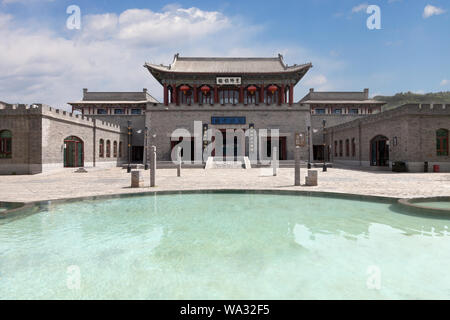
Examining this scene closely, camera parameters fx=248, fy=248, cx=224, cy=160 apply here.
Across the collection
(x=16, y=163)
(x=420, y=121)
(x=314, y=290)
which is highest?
(x=420, y=121)

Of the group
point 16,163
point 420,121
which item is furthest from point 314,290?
point 16,163

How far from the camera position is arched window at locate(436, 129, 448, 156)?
54.5ft

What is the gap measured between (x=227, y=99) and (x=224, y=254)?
27783mm

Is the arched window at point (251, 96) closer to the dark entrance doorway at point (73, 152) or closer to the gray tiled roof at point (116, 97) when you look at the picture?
the gray tiled roof at point (116, 97)

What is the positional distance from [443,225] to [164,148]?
81.3 ft

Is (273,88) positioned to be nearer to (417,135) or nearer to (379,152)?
(379,152)

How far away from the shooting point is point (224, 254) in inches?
156

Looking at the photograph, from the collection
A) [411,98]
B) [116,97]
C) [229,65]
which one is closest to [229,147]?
[229,65]

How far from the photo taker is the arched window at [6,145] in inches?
675

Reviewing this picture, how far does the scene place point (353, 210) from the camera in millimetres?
6641

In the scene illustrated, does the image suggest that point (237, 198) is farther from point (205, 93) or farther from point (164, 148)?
point (205, 93)

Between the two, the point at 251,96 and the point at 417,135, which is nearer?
the point at 417,135

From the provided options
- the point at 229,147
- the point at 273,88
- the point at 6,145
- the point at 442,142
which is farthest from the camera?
the point at 273,88
